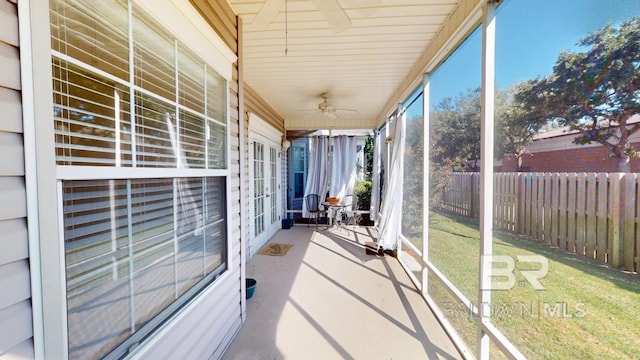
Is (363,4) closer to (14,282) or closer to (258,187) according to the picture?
(14,282)

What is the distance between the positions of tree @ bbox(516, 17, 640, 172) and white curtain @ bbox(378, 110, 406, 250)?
2527 millimetres

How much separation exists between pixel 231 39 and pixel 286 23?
491mm

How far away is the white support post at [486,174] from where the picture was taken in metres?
1.59

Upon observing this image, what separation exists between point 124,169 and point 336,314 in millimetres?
2127

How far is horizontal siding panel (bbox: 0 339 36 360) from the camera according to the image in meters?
0.67

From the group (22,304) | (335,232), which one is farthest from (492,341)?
(335,232)

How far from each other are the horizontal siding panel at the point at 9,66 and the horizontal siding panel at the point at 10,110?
0.02 metres

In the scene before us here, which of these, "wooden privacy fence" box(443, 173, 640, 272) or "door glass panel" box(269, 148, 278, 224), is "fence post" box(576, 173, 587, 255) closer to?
"wooden privacy fence" box(443, 173, 640, 272)

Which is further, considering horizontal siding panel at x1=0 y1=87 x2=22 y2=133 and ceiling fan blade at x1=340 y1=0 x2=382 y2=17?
ceiling fan blade at x1=340 y1=0 x2=382 y2=17

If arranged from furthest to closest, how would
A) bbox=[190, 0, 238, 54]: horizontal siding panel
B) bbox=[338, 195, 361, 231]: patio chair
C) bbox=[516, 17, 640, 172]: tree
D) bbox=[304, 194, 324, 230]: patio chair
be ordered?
bbox=[304, 194, 324, 230]: patio chair < bbox=[338, 195, 361, 231]: patio chair < bbox=[190, 0, 238, 54]: horizontal siding panel < bbox=[516, 17, 640, 172]: tree

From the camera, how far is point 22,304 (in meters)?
0.71

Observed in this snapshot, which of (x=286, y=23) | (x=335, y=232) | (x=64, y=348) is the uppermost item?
(x=286, y=23)

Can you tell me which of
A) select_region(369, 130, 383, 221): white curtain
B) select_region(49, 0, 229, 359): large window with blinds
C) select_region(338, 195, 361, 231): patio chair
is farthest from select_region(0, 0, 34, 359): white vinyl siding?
select_region(338, 195, 361, 231): patio chair

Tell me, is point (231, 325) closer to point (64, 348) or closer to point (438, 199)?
point (64, 348)
